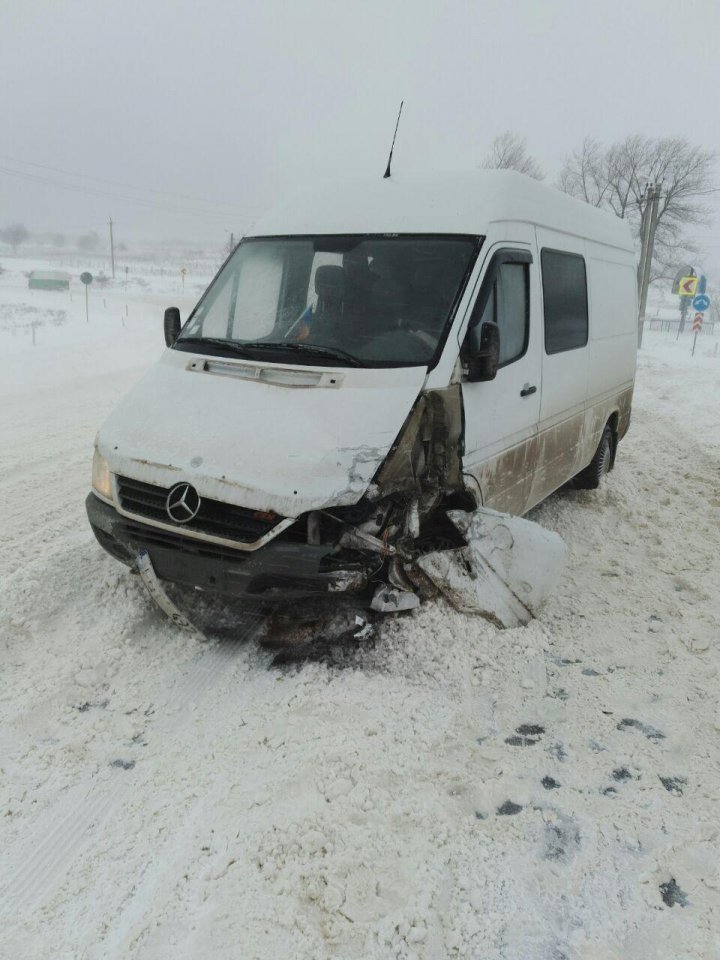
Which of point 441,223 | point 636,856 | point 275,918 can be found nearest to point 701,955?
point 636,856

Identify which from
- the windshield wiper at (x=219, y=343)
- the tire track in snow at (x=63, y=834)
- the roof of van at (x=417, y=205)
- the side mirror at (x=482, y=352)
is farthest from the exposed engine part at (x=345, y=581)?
the roof of van at (x=417, y=205)

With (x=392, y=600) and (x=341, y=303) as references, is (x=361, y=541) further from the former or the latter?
(x=341, y=303)

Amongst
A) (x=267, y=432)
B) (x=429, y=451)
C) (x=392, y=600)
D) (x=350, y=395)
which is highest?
(x=350, y=395)

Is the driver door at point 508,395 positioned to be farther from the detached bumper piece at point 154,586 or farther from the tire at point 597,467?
the tire at point 597,467

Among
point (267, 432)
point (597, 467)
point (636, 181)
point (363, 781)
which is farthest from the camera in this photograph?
point (636, 181)

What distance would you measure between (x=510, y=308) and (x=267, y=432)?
1.95 meters

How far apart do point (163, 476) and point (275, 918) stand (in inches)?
80.1

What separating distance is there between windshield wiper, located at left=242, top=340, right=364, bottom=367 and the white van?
1 cm

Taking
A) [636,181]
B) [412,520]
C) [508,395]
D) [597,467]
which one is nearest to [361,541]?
[412,520]

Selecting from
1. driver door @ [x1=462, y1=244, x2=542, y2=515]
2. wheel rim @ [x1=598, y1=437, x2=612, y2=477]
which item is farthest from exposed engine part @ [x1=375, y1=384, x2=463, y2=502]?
wheel rim @ [x1=598, y1=437, x2=612, y2=477]

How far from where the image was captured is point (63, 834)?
2.71 meters

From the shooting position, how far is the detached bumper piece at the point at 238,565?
133 inches

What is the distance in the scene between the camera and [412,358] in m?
3.92

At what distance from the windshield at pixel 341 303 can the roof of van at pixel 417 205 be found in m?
0.11
